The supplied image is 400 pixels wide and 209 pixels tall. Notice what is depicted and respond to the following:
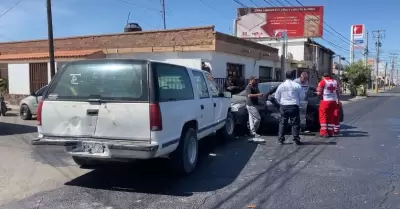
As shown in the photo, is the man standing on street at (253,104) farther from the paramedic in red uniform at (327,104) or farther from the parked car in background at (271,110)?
the paramedic in red uniform at (327,104)

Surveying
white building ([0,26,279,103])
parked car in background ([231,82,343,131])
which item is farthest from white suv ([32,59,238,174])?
white building ([0,26,279,103])

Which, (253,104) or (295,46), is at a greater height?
(295,46)

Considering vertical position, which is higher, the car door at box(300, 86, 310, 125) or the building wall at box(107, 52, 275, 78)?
the building wall at box(107, 52, 275, 78)

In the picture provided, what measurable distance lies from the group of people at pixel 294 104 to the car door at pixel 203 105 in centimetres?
205

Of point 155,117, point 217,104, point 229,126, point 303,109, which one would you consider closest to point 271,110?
point 303,109

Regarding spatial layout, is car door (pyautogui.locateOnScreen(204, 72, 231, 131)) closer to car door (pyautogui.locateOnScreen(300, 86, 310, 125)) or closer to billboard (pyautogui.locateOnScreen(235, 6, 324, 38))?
car door (pyautogui.locateOnScreen(300, 86, 310, 125))

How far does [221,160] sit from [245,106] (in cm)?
348

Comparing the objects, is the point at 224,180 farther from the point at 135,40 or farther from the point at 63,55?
the point at 63,55

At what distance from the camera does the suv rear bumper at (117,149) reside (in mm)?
5074

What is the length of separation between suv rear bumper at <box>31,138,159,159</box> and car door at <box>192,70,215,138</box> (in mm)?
1832

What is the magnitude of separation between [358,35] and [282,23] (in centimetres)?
2374

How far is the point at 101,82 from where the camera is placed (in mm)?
5512

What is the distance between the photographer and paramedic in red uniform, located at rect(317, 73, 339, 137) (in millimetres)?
10156

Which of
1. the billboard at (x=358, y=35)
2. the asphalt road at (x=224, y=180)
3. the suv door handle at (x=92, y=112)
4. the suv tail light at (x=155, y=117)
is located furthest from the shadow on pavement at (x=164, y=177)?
the billboard at (x=358, y=35)
